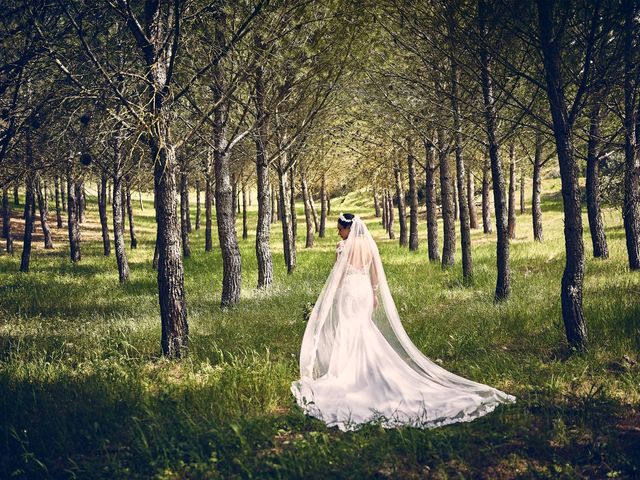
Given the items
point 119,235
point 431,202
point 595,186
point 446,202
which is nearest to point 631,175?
point 595,186

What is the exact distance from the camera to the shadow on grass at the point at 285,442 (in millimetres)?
4258

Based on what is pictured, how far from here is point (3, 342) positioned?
333 inches

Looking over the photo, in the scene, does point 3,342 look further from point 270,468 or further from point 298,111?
point 298,111

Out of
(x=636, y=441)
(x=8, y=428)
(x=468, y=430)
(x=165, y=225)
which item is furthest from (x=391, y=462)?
(x=165, y=225)

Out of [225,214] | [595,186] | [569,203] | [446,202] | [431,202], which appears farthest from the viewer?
[431,202]

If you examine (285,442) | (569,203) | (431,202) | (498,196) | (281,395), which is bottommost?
(285,442)

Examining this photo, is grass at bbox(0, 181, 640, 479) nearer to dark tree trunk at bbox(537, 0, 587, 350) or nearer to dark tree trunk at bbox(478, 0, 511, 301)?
dark tree trunk at bbox(537, 0, 587, 350)

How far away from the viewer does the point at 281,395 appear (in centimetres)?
584

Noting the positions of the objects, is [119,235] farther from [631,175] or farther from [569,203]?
[631,175]

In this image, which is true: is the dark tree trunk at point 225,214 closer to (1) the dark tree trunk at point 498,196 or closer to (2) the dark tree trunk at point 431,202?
(1) the dark tree trunk at point 498,196

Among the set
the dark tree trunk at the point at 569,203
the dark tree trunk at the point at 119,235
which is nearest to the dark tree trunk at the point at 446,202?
the dark tree trunk at the point at 569,203

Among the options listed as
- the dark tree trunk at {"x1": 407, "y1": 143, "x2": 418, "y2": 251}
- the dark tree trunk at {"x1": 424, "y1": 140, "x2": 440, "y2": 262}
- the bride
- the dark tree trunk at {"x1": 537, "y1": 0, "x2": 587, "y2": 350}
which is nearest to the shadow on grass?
the bride

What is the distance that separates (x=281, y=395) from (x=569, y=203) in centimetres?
450

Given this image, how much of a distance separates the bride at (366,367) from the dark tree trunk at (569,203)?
197 centimetres
